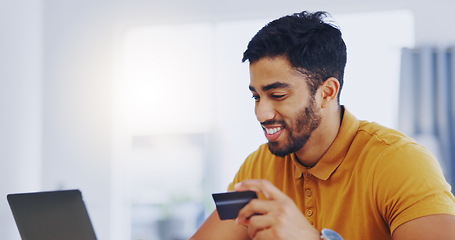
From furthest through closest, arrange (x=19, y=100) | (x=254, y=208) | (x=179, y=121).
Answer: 1. (x=179, y=121)
2. (x=19, y=100)
3. (x=254, y=208)

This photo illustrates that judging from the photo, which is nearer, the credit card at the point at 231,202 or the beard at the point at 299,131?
the credit card at the point at 231,202

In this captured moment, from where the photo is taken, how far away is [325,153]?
5.17 ft

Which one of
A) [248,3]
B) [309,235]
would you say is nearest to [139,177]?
[248,3]

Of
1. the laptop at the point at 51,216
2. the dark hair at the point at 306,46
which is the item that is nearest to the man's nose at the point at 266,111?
the dark hair at the point at 306,46

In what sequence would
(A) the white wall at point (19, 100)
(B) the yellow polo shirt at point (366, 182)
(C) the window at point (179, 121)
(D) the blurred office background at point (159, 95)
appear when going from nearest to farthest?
(B) the yellow polo shirt at point (366, 182)
(A) the white wall at point (19, 100)
(D) the blurred office background at point (159, 95)
(C) the window at point (179, 121)

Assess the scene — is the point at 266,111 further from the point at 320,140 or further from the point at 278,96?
the point at 320,140

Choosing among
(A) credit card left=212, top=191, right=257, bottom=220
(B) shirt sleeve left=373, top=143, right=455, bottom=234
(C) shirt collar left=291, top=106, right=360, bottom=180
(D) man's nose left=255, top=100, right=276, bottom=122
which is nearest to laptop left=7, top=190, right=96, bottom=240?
(A) credit card left=212, top=191, right=257, bottom=220

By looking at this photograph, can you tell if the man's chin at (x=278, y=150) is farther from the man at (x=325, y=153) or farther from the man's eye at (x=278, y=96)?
the man's eye at (x=278, y=96)

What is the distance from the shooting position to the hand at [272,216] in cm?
117

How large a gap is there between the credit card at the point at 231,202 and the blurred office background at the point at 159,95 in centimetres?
258

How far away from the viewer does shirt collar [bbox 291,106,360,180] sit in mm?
1521

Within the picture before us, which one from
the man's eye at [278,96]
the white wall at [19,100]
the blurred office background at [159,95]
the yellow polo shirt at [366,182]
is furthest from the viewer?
the blurred office background at [159,95]

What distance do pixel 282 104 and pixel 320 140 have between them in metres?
0.19

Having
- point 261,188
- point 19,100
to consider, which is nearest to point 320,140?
point 261,188
